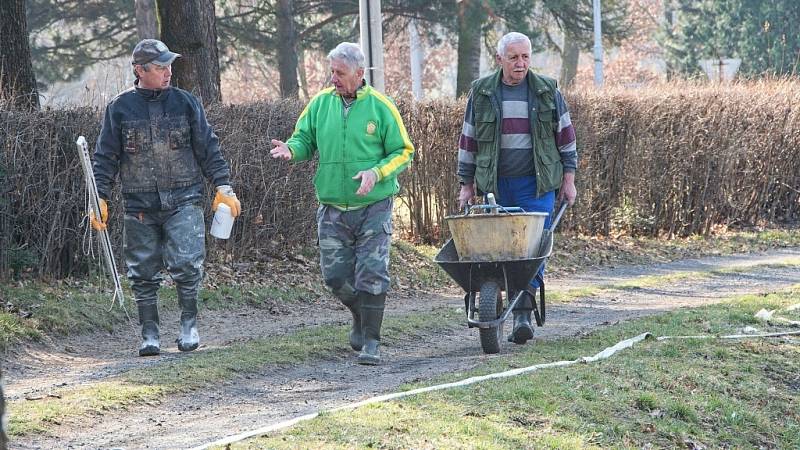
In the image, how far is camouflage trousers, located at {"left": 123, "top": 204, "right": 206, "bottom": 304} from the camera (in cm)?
843

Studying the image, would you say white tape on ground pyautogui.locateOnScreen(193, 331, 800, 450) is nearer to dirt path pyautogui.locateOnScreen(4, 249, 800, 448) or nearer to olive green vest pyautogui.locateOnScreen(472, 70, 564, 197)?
dirt path pyautogui.locateOnScreen(4, 249, 800, 448)

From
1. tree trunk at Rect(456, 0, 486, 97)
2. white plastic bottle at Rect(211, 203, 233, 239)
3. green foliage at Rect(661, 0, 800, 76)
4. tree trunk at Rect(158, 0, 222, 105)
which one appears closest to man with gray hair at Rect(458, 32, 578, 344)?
white plastic bottle at Rect(211, 203, 233, 239)

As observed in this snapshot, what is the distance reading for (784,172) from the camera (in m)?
19.8

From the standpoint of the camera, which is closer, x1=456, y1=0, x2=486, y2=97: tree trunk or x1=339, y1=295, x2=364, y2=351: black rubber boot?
x1=339, y1=295, x2=364, y2=351: black rubber boot

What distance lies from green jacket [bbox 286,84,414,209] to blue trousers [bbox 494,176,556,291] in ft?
3.41

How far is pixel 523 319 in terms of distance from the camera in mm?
8727

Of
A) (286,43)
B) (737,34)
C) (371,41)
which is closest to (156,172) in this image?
(371,41)

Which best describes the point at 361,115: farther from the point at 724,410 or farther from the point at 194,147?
the point at 724,410

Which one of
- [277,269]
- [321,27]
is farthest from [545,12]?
[277,269]

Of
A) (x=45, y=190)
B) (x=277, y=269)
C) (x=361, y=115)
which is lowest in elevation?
(x=277, y=269)

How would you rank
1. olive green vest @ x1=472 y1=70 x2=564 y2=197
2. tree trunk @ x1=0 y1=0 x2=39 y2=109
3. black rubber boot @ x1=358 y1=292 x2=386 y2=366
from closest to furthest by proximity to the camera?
black rubber boot @ x1=358 y1=292 x2=386 y2=366
olive green vest @ x1=472 y1=70 x2=564 y2=197
tree trunk @ x1=0 y1=0 x2=39 y2=109

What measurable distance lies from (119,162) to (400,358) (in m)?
2.27

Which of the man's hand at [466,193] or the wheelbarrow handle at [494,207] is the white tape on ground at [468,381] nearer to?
the wheelbarrow handle at [494,207]

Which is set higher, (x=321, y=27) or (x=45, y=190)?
(x=321, y=27)
